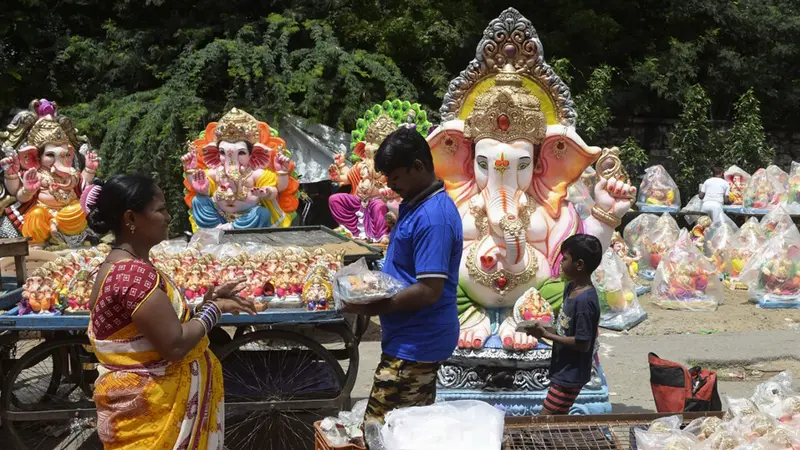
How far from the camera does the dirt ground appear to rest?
7.41 m

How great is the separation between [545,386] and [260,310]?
1799 mm

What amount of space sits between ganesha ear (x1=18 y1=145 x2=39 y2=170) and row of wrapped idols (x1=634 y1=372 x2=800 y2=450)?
7.06 meters

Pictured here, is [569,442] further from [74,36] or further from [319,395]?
[74,36]

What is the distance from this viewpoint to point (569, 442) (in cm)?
275

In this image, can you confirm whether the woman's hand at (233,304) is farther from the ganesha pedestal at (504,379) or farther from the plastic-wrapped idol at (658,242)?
the plastic-wrapped idol at (658,242)

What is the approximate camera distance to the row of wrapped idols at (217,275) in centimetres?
412

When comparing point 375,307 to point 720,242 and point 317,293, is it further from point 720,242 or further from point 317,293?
point 720,242

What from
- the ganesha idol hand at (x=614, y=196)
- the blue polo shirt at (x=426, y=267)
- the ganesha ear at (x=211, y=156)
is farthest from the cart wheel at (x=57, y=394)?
the ganesha ear at (x=211, y=156)

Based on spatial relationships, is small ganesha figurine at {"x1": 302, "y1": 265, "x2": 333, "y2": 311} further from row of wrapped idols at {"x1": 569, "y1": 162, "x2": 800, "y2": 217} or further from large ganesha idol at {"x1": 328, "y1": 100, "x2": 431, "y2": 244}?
row of wrapped idols at {"x1": 569, "y1": 162, "x2": 800, "y2": 217}

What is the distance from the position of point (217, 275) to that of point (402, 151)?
1.99 m

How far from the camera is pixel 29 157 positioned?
26.1ft

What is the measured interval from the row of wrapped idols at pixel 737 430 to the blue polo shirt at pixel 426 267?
0.74 metres

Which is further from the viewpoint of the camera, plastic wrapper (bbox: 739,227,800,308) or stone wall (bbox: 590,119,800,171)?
stone wall (bbox: 590,119,800,171)

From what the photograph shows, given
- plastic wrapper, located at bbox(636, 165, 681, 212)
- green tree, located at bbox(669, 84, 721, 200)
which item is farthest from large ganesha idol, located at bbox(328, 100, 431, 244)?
green tree, located at bbox(669, 84, 721, 200)
